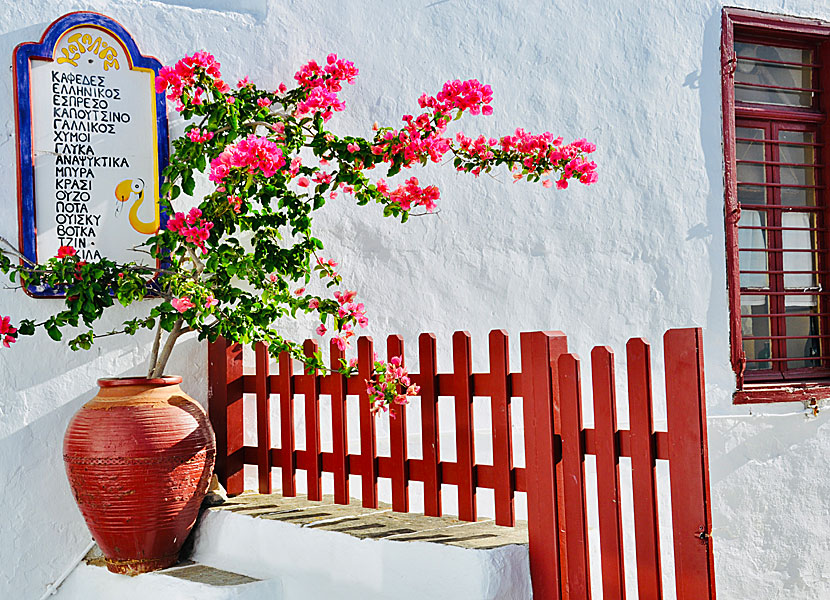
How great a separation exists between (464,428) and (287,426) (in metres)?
0.91

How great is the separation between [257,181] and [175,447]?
1.02 metres

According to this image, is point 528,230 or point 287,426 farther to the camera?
point 528,230

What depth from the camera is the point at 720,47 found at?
5.48 meters

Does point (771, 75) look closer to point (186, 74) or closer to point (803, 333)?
point (803, 333)

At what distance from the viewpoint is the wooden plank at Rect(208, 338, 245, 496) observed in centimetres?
440

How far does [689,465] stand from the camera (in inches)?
119

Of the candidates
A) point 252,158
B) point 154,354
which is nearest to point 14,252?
point 154,354

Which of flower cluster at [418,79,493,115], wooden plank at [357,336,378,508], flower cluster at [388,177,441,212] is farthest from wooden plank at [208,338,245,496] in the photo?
flower cluster at [418,79,493,115]

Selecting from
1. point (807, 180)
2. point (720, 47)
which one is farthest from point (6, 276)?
point (807, 180)

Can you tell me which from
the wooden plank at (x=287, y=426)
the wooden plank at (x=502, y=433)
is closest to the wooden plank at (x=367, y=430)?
the wooden plank at (x=287, y=426)

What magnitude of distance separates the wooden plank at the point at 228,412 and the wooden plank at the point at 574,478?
1626 mm

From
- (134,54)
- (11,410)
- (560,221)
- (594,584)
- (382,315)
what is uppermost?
(134,54)

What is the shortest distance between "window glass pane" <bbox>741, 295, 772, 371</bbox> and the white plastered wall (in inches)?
11.2

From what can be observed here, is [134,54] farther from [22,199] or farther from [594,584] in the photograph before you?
[594,584]
